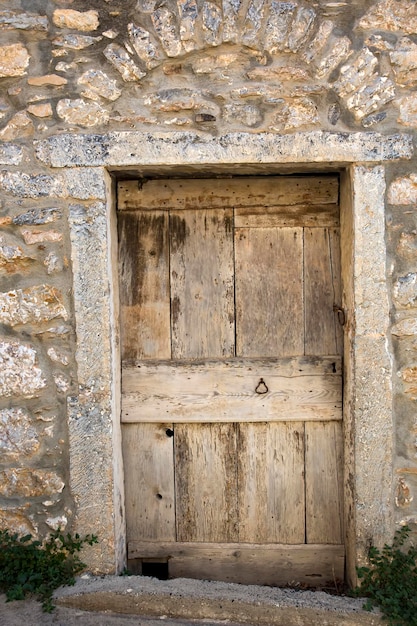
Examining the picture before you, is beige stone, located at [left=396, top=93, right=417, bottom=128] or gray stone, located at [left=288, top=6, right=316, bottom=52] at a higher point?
gray stone, located at [left=288, top=6, right=316, bottom=52]

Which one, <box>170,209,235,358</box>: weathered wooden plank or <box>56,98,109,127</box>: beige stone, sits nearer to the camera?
<box>56,98,109,127</box>: beige stone

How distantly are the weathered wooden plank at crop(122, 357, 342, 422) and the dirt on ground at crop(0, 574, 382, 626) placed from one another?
2.53 ft

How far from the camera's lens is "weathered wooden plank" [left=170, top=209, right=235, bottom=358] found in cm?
284

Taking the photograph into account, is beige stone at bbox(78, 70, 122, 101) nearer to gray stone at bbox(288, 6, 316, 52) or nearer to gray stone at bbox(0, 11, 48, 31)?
gray stone at bbox(0, 11, 48, 31)

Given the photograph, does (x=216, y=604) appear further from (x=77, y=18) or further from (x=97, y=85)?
(x=77, y=18)

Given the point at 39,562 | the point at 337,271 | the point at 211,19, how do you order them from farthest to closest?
the point at 337,271, the point at 39,562, the point at 211,19

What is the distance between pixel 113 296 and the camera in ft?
8.78

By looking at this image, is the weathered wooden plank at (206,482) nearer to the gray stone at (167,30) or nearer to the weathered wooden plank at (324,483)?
the weathered wooden plank at (324,483)

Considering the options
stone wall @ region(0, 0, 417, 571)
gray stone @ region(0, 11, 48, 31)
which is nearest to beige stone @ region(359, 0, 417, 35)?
stone wall @ region(0, 0, 417, 571)

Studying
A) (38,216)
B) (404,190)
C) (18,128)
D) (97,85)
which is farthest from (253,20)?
(38,216)

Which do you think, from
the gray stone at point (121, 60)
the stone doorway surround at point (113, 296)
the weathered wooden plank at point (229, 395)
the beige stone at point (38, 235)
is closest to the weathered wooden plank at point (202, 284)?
the weathered wooden plank at point (229, 395)

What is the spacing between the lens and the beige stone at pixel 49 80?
2510 mm

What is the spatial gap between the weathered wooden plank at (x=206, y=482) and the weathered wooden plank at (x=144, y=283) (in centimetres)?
45

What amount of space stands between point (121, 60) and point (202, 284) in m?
1.09
